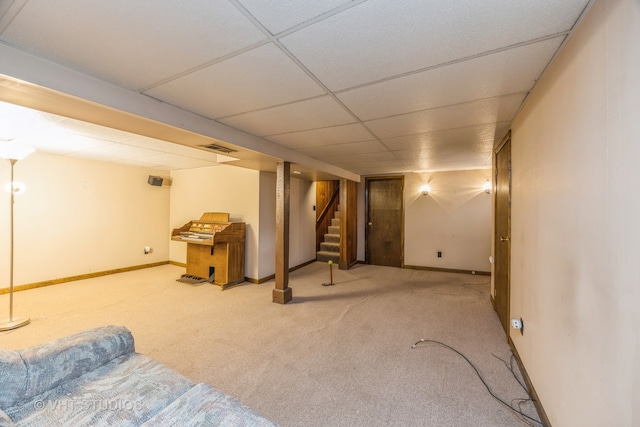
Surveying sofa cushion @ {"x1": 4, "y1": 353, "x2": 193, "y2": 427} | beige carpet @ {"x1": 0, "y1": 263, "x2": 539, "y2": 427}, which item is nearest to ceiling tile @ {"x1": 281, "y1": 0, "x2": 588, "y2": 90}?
sofa cushion @ {"x1": 4, "y1": 353, "x2": 193, "y2": 427}

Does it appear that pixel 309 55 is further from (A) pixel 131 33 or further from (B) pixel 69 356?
(B) pixel 69 356

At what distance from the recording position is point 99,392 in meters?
1.23

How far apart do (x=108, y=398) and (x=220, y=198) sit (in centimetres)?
424

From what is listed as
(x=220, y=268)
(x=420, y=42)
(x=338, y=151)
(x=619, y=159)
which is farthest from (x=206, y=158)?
(x=619, y=159)

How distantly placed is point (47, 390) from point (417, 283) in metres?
4.67

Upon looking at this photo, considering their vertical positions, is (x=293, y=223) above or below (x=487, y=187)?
below

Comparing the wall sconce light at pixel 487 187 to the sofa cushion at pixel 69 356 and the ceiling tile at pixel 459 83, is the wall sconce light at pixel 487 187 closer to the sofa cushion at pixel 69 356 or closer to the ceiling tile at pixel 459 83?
the ceiling tile at pixel 459 83

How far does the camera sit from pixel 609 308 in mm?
964

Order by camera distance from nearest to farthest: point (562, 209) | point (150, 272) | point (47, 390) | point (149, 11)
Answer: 1. point (149, 11)
2. point (47, 390)
3. point (562, 209)
4. point (150, 272)

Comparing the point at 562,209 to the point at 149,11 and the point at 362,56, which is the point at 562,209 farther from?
the point at 149,11

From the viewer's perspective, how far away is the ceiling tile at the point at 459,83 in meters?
1.42

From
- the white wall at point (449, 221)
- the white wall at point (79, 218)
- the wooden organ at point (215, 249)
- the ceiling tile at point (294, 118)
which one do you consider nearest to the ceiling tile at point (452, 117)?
the ceiling tile at point (294, 118)

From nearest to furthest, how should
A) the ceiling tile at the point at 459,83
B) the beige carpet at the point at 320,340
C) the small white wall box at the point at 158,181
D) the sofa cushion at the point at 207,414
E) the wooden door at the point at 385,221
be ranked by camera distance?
the sofa cushion at the point at 207,414 < the ceiling tile at the point at 459,83 < the beige carpet at the point at 320,340 < the small white wall box at the point at 158,181 < the wooden door at the point at 385,221

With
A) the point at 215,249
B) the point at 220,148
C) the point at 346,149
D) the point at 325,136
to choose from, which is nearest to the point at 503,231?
the point at 346,149
